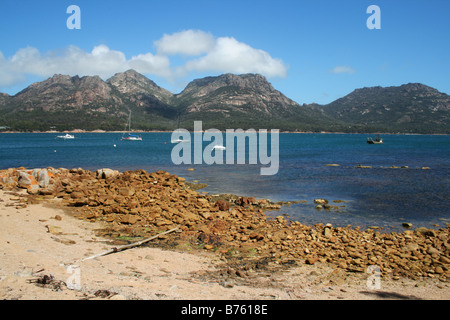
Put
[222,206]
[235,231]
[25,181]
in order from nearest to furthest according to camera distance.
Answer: [235,231], [222,206], [25,181]

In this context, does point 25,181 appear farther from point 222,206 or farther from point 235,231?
point 235,231

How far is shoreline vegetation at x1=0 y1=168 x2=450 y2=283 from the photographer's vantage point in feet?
34.3

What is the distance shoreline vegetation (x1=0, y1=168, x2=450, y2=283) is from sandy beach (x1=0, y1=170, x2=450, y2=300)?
0.44 meters

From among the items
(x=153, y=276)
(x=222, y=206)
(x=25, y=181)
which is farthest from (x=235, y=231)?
(x=25, y=181)

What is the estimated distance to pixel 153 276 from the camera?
8.66 m

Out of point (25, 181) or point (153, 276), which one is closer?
point (153, 276)

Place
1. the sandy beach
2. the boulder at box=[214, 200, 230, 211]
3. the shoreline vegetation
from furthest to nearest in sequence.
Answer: the boulder at box=[214, 200, 230, 211] < the shoreline vegetation < the sandy beach

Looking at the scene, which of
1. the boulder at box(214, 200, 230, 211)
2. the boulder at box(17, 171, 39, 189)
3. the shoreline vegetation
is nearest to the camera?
the shoreline vegetation

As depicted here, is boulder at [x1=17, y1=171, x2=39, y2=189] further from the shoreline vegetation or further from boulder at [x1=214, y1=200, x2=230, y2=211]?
boulder at [x1=214, y1=200, x2=230, y2=211]

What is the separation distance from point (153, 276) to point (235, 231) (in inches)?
212

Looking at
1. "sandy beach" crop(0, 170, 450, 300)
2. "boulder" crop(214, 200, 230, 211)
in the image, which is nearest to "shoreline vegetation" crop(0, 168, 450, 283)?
"boulder" crop(214, 200, 230, 211)

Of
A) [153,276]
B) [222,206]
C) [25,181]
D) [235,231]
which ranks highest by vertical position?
[25,181]
